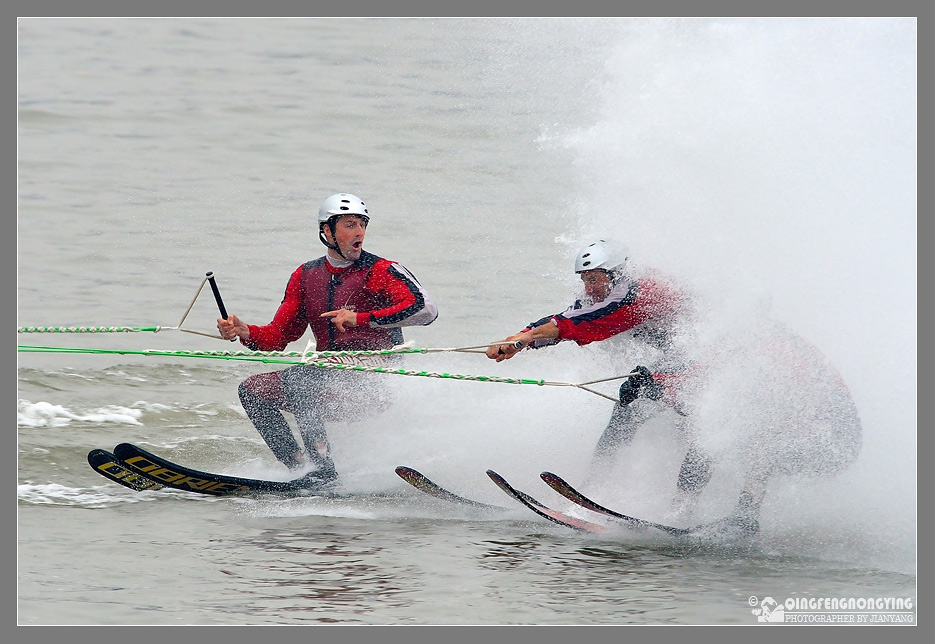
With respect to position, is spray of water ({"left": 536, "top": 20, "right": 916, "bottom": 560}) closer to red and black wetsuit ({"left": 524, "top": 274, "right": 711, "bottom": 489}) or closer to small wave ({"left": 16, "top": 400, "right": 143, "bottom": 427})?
red and black wetsuit ({"left": 524, "top": 274, "right": 711, "bottom": 489})

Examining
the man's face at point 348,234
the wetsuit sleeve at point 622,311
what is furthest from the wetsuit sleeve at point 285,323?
the wetsuit sleeve at point 622,311

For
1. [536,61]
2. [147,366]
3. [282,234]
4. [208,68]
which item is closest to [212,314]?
[147,366]

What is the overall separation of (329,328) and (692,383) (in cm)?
297

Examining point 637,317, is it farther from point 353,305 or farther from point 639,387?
point 353,305

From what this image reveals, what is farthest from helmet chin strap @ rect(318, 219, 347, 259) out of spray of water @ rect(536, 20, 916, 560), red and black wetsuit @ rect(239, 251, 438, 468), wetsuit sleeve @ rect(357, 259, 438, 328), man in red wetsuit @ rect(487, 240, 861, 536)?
spray of water @ rect(536, 20, 916, 560)

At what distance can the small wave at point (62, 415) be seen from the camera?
36.6ft

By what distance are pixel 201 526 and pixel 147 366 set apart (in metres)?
4.85

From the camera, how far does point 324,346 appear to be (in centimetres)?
944

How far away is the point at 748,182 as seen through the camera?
10.0 meters

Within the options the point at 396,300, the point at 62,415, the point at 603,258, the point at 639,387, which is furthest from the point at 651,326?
the point at 62,415

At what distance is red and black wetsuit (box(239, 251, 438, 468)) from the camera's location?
30.3ft

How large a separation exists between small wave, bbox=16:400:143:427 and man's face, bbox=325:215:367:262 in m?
3.69

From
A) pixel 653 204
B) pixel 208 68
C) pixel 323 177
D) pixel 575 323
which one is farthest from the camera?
pixel 208 68

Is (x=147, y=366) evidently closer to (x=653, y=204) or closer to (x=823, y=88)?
(x=653, y=204)
